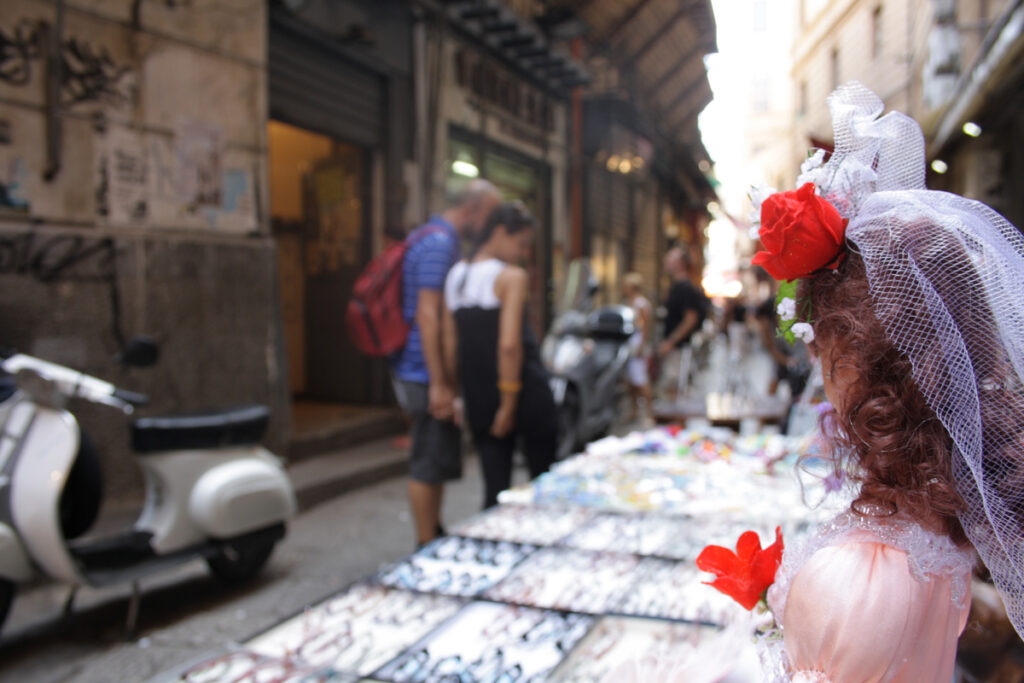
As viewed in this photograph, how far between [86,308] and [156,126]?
138 centimetres

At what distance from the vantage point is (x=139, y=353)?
3.15 meters

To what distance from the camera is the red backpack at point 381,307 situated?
14.0 feet

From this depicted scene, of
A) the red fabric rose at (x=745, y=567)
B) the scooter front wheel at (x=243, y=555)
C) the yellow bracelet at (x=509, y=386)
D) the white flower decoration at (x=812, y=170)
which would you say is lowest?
the scooter front wheel at (x=243, y=555)

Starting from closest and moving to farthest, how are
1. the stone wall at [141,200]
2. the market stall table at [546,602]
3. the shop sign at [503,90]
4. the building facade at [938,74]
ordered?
the market stall table at [546,602]
the building facade at [938,74]
the stone wall at [141,200]
the shop sign at [503,90]

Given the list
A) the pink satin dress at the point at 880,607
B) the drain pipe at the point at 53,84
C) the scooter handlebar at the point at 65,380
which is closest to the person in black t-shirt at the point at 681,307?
the drain pipe at the point at 53,84

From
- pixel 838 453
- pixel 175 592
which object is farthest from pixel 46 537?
pixel 838 453

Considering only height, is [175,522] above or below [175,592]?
above

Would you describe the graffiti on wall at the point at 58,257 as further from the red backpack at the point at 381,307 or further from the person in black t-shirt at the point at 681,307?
the person in black t-shirt at the point at 681,307

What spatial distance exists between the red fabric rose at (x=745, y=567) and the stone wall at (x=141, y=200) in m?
4.35

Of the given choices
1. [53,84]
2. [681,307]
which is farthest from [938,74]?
[53,84]

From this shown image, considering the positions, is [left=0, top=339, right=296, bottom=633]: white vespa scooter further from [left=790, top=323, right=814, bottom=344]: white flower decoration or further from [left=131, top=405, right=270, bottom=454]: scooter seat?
[left=790, top=323, right=814, bottom=344]: white flower decoration

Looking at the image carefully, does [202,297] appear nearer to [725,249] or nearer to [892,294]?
[892,294]

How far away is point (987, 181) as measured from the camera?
8.80 m

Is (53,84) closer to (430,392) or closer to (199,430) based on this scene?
(199,430)
